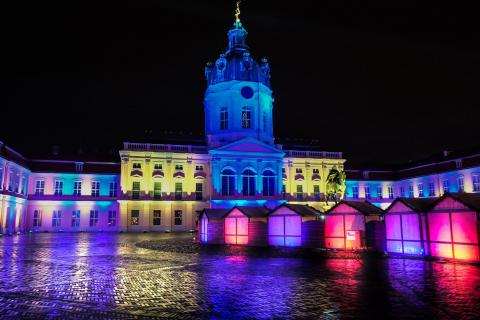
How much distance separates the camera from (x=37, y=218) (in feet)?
191

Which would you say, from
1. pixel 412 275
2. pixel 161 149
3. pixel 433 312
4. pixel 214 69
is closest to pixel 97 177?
pixel 161 149

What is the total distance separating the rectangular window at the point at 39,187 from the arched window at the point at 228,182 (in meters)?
24.8

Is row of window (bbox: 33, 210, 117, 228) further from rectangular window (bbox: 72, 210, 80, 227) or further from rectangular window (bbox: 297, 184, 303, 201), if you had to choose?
rectangular window (bbox: 297, 184, 303, 201)

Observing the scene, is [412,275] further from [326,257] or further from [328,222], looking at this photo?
[328,222]

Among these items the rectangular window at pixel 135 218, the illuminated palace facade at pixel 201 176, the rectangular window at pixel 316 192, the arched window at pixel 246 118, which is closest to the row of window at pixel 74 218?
the illuminated palace facade at pixel 201 176

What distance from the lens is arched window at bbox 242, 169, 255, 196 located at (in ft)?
200

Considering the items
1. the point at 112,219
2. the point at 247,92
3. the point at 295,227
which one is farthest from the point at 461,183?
the point at 112,219

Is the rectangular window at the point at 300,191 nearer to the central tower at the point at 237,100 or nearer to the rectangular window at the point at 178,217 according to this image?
the central tower at the point at 237,100

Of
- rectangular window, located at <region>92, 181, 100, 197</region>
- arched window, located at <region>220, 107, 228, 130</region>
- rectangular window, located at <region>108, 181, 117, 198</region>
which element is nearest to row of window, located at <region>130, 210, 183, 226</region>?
rectangular window, located at <region>108, 181, 117, 198</region>

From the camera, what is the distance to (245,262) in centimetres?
2061

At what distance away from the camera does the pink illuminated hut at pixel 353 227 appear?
26641 mm

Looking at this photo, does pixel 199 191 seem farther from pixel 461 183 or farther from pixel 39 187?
pixel 461 183

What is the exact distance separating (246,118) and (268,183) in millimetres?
10289

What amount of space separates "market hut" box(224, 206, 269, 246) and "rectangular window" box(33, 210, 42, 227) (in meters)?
35.4
